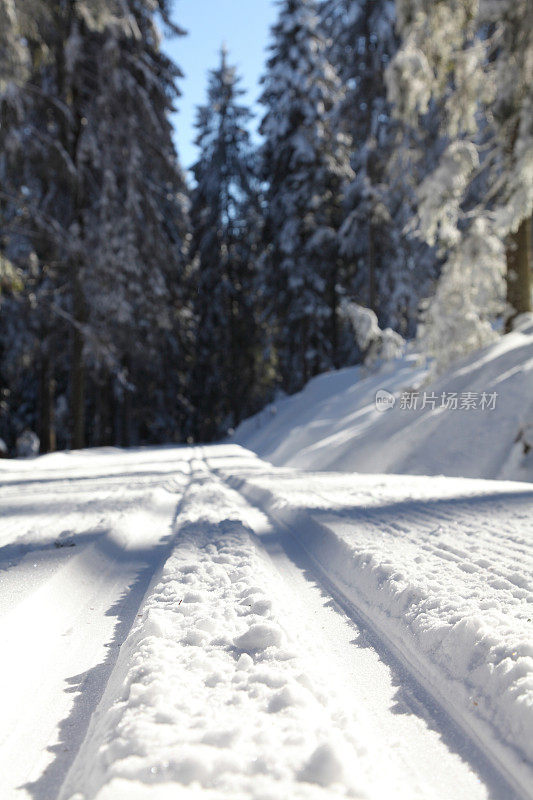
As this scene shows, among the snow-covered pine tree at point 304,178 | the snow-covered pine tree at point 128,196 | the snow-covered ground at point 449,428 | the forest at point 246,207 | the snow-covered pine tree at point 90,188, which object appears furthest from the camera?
the snow-covered pine tree at point 304,178

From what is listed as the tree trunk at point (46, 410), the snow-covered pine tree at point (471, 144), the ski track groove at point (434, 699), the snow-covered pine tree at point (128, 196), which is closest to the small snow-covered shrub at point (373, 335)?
the snow-covered pine tree at point (471, 144)

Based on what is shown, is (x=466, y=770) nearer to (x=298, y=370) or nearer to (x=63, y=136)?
(x=63, y=136)

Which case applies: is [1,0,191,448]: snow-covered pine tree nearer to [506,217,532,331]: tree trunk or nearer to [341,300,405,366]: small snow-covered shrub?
[341,300,405,366]: small snow-covered shrub

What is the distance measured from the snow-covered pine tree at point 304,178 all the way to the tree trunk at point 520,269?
1037 cm

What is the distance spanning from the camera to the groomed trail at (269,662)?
4.17ft

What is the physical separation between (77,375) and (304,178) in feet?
36.9

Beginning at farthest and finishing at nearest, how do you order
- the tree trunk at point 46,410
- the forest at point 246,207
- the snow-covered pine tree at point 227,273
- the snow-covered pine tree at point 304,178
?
the snow-covered pine tree at point 227,273
the snow-covered pine tree at point 304,178
the tree trunk at point 46,410
the forest at point 246,207

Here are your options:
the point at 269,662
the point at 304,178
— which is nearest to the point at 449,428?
the point at 269,662

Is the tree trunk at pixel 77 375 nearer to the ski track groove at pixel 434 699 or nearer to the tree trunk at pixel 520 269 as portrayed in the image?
the tree trunk at pixel 520 269

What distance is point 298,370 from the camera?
2330 centimetres

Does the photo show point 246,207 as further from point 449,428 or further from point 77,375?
point 449,428

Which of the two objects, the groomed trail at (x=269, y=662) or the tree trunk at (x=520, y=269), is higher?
the tree trunk at (x=520, y=269)

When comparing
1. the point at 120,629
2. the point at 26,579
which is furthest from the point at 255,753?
the point at 26,579

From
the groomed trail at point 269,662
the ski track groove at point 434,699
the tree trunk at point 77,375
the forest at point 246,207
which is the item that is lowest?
the ski track groove at point 434,699
